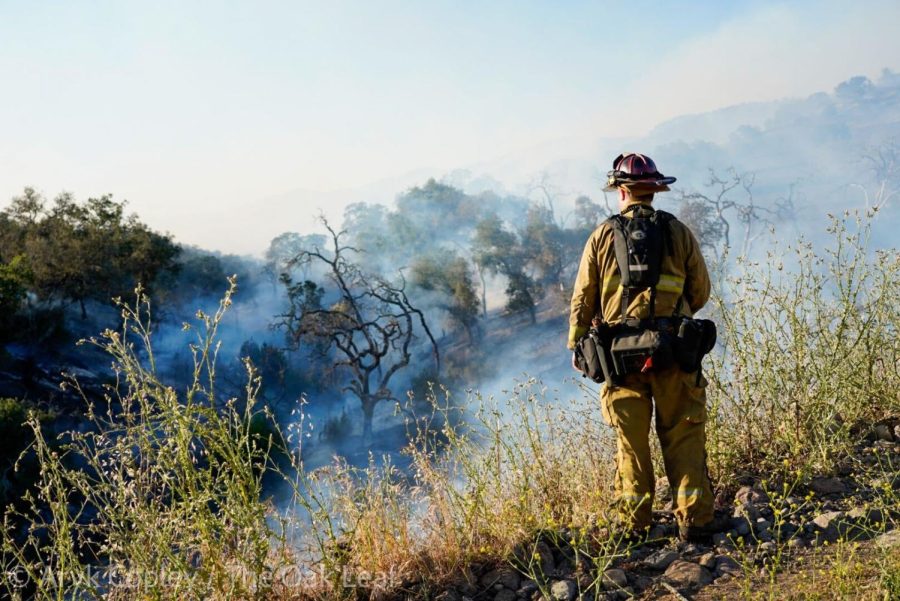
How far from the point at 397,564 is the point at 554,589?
2.38 ft

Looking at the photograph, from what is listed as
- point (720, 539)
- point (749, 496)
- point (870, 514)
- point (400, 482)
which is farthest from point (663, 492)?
point (400, 482)

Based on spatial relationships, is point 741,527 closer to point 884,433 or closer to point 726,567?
point 726,567

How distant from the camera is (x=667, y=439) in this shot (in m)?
3.42

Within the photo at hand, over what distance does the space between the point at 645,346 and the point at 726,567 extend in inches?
41.5

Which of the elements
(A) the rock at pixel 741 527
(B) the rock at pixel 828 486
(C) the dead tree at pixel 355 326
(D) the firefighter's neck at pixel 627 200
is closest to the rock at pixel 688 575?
(A) the rock at pixel 741 527

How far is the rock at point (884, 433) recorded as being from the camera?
425cm

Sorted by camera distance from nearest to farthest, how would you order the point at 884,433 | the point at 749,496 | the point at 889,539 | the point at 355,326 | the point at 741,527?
the point at 889,539, the point at 741,527, the point at 749,496, the point at 884,433, the point at 355,326

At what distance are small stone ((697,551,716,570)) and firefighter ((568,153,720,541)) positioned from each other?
21 cm

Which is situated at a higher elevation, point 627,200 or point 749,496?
point 627,200

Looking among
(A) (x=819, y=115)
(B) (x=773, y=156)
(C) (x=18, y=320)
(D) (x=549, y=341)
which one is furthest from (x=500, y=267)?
(A) (x=819, y=115)

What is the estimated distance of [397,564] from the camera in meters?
3.09

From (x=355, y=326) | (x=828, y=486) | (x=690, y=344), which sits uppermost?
(x=690, y=344)

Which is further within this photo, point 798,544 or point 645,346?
point 645,346

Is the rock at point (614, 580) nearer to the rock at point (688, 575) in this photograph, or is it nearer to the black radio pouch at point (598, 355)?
the rock at point (688, 575)
